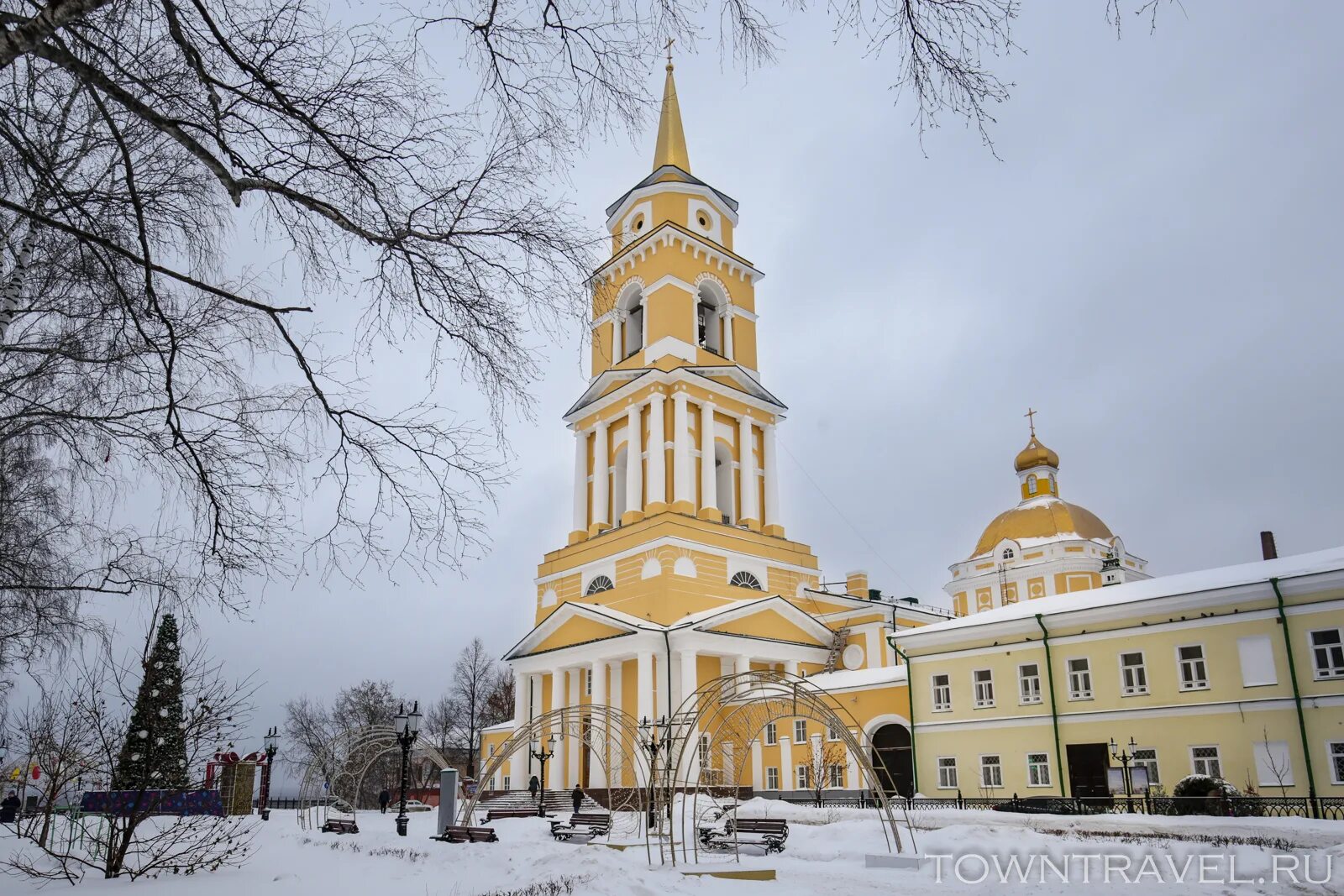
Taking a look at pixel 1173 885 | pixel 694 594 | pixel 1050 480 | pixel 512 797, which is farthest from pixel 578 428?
pixel 1173 885

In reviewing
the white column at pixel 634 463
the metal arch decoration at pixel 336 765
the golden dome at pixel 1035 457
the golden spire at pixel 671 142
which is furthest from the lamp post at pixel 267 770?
the golden dome at pixel 1035 457

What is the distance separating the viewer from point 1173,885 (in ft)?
36.1

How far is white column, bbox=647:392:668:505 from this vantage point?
39.5 metres

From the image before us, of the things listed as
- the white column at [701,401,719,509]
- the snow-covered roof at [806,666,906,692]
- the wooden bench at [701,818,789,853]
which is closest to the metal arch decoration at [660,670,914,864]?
the wooden bench at [701,818,789,853]

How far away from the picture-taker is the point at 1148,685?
23828mm

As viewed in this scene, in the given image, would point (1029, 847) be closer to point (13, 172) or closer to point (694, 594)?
point (13, 172)

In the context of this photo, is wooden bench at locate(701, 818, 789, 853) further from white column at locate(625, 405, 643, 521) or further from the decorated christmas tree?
white column at locate(625, 405, 643, 521)

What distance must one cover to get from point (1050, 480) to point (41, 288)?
195ft

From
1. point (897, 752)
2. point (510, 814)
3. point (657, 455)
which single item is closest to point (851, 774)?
point (897, 752)

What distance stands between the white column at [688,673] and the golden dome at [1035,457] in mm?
34421

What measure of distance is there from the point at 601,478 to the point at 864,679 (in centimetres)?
1608

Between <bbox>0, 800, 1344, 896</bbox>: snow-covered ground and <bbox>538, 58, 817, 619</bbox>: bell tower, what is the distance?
20.4m

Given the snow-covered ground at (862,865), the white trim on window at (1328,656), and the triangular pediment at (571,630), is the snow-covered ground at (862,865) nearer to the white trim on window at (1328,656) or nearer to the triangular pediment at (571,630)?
the white trim on window at (1328,656)

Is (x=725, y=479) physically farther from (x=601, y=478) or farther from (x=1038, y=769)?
(x=1038, y=769)
